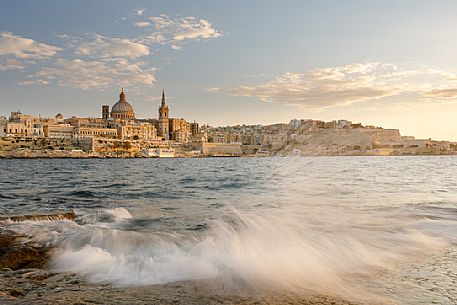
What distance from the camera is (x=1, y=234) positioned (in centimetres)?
552

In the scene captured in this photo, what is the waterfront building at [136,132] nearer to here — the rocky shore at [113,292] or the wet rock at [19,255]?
the wet rock at [19,255]

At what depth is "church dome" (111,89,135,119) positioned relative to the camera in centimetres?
11406

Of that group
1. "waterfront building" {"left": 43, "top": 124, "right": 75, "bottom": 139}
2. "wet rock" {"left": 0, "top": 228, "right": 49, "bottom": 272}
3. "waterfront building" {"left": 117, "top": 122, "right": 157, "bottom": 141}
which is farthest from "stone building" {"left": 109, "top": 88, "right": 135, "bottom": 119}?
"wet rock" {"left": 0, "top": 228, "right": 49, "bottom": 272}

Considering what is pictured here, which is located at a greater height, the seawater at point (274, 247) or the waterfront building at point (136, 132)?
the waterfront building at point (136, 132)

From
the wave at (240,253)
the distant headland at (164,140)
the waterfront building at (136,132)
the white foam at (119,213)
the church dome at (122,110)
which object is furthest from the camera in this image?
the church dome at (122,110)

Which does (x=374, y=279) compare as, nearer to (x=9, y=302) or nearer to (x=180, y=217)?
(x=9, y=302)

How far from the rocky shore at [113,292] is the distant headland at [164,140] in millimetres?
76342

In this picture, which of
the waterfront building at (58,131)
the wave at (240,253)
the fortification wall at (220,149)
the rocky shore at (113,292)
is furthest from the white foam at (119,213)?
the fortification wall at (220,149)

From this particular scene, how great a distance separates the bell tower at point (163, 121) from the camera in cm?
12050

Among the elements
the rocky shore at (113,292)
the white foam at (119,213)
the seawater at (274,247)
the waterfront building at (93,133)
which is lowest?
the white foam at (119,213)

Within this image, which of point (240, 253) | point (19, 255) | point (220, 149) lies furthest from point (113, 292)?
point (220, 149)

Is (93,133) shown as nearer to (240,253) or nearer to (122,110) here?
(122,110)

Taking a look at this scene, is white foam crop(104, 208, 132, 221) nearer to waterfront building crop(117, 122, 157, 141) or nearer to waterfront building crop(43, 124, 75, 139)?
waterfront building crop(43, 124, 75, 139)

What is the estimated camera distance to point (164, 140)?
368 ft
